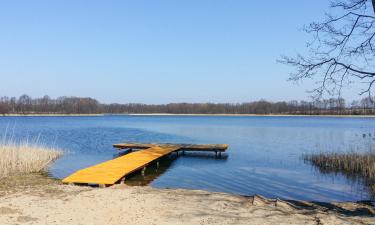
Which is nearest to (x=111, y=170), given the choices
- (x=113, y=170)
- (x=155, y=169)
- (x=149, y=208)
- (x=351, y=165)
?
(x=113, y=170)

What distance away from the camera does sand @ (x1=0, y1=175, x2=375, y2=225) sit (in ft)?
21.8

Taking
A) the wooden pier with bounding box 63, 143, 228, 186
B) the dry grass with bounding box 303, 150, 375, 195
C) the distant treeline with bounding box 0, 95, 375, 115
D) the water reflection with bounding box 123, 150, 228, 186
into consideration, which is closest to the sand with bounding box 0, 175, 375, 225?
the wooden pier with bounding box 63, 143, 228, 186

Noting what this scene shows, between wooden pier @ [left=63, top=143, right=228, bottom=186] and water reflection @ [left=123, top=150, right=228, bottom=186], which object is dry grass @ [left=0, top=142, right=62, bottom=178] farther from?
water reflection @ [left=123, top=150, right=228, bottom=186]

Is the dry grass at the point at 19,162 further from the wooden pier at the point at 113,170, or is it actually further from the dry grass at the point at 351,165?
the dry grass at the point at 351,165

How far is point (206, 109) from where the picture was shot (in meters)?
137

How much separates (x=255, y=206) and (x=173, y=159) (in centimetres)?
1254

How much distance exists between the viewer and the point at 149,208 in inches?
295

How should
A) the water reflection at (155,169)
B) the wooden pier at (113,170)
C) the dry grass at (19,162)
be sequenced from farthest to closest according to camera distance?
the water reflection at (155,169) → the dry grass at (19,162) → the wooden pier at (113,170)

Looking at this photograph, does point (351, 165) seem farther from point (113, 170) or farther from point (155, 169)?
point (113, 170)

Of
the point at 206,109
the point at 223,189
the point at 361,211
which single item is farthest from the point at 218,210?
the point at 206,109

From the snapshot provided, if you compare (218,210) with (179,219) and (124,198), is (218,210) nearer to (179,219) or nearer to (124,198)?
(179,219)

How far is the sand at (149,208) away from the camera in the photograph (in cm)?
666

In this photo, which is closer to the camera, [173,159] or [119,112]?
[173,159]

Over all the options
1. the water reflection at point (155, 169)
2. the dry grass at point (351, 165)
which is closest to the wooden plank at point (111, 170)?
the water reflection at point (155, 169)
